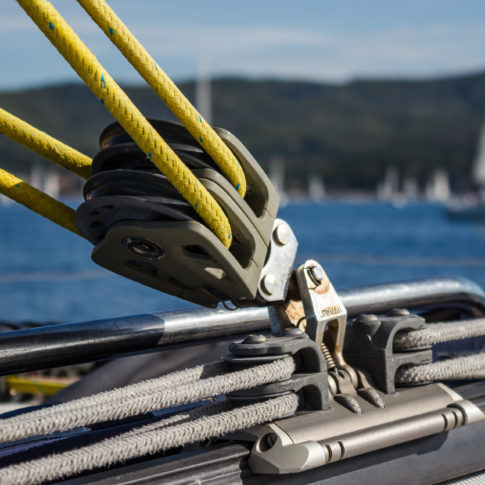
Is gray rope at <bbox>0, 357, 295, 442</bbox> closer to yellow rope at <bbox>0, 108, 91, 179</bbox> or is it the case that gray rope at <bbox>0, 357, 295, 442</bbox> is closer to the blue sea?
yellow rope at <bbox>0, 108, 91, 179</bbox>

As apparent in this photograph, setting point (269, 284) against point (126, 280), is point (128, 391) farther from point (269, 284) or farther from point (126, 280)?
point (126, 280)

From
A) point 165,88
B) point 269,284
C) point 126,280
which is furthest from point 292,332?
point 126,280

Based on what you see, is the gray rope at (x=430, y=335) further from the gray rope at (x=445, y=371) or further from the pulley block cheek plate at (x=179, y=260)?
the pulley block cheek plate at (x=179, y=260)

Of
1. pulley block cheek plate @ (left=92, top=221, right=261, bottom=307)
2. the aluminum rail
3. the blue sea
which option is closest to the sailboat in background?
the blue sea

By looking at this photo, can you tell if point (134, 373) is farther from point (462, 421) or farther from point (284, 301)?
point (462, 421)

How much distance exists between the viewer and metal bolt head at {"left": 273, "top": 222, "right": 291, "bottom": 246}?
2.94ft

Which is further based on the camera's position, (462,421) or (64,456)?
(462,421)

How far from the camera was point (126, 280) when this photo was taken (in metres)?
10.8

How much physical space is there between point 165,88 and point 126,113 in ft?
0.18

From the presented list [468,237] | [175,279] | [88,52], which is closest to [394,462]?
[175,279]

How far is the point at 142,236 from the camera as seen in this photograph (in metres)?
0.78

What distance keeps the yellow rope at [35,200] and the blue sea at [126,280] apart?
2.01 metres

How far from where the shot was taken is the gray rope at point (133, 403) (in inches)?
26.7

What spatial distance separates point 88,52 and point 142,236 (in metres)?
0.20
